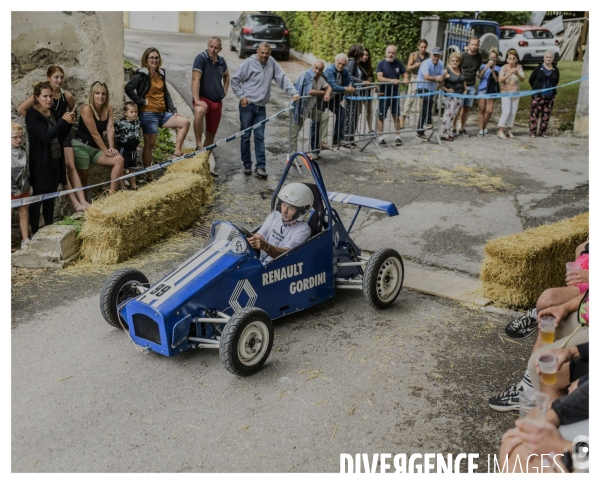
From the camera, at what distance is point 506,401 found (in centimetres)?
525

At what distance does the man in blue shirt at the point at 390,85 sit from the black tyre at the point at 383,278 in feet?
24.3

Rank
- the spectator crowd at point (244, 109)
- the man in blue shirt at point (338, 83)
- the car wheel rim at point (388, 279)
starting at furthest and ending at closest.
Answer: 1. the man in blue shirt at point (338, 83)
2. the spectator crowd at point (244, 109)
3. the car wheel rim at point (388, 279)

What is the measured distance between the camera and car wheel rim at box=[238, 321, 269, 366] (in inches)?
217

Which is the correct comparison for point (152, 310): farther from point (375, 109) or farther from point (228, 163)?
point (375, 109)

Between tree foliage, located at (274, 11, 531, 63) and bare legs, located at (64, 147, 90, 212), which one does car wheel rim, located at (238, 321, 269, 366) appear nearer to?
bare legs, located at (64, 147, 90, 212)

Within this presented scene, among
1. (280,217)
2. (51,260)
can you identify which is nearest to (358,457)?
(280,217)

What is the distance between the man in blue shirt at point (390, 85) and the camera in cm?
1389

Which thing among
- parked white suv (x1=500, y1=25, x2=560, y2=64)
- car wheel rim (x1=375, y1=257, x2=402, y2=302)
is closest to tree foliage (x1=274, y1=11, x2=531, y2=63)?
parked white suv (x1=500, y1=25, x2=560, y2=64)

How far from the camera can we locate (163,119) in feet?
34.2

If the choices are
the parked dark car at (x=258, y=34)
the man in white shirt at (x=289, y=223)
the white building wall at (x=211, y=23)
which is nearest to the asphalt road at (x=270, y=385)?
the man in white shirt at (x=289, y=223)

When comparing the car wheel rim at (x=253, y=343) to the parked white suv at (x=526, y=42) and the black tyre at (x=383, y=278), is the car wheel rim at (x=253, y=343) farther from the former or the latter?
the parked white suv at (x=526, y=42)

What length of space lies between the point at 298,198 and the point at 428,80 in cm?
895

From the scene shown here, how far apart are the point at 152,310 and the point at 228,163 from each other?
6707mm

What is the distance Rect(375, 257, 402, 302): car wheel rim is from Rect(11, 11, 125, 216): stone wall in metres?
5.09
